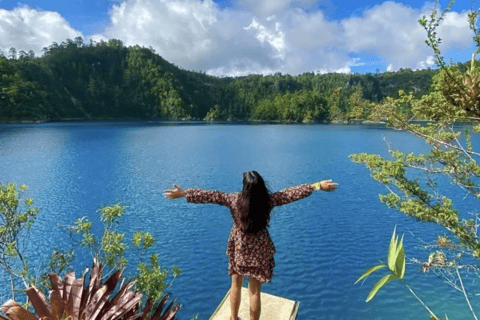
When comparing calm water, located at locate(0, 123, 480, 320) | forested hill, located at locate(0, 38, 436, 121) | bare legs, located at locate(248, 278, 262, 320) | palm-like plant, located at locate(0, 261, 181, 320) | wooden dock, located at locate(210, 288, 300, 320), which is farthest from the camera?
forested hill, located at locate(0, 38, 436, 121)

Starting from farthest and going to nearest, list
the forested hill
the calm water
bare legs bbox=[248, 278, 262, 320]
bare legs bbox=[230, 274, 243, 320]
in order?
the forested hill → the calm water → bare legs bbox=[230, 274, 243, 320] → bare legs bbox=[248, 278, 262, 320]

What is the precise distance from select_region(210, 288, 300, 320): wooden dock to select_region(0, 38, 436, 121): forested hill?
101864 mm

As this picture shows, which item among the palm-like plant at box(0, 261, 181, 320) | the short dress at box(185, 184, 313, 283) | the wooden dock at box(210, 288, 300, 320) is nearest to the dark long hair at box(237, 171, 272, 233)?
the short dress at box(185, 184, 313, 283)

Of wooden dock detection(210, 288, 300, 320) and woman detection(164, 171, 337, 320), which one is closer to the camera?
woman detection(164, 171, 337, 320)

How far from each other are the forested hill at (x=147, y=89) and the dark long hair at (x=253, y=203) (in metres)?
103

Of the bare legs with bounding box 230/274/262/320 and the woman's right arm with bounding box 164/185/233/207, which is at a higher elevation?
the woman's right arm with bounding box 164/185/233/207

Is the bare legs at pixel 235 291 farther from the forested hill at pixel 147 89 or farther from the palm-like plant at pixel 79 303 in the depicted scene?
the forested hill at pixel 147 89

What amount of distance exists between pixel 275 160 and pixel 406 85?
548ft

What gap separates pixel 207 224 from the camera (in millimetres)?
15492

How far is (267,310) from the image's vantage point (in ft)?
17.0

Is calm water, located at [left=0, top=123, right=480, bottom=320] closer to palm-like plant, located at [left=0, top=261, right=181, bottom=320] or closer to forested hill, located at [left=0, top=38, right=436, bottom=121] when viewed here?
palm-like plant, located at [left=0, top=261, right=181, bottom=320]

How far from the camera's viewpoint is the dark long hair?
333 cm

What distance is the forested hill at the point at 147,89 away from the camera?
99.1 m

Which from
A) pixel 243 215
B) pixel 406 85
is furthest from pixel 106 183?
pixel 406 85
